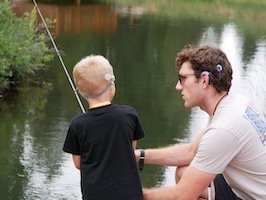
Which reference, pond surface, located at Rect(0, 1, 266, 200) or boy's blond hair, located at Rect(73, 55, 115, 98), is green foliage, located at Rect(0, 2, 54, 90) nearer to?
pond surface, located at Rect(0, 1, 266, 200)

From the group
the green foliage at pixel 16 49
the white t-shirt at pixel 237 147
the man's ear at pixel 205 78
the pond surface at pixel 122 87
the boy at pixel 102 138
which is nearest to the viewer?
the white t-shirt at pixel 237 147

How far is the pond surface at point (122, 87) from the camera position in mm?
6616

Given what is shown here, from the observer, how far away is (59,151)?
735 centimetres

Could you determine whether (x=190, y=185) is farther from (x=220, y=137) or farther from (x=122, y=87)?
(x=122, y=87)

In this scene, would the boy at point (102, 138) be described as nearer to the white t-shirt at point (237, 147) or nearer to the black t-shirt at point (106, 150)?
the black t-shirt at point (106, 150)

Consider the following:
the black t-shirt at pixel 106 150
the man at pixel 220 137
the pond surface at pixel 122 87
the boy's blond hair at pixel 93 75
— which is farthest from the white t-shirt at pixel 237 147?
the pond surface at pixel 122 87

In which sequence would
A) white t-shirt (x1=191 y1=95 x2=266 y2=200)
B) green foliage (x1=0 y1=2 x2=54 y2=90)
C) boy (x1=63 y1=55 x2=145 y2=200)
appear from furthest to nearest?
green foliage (x1=0 y1=2 x2=54 y2=90), boy (x1=63 y1=55 x2=145 y2=200), white t-shirt (x1=191 y1=95 x2=266 y2=200)

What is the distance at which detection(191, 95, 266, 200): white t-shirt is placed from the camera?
2.62m

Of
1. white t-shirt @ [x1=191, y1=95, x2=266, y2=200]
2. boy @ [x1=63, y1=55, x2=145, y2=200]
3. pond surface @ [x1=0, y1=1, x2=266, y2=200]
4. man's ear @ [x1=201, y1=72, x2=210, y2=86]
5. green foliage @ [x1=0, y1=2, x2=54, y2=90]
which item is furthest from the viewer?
green foliage @ [x1=0, y1=2, x2=54, y2=90]

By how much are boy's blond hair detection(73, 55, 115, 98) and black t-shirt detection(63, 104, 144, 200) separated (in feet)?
0.28

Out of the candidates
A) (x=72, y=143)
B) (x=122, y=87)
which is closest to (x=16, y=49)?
(x=122, y=87)

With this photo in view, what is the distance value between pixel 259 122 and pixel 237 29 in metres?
15.9

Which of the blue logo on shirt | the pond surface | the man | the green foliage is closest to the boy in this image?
the man

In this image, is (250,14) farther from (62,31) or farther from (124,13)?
(62,31)
